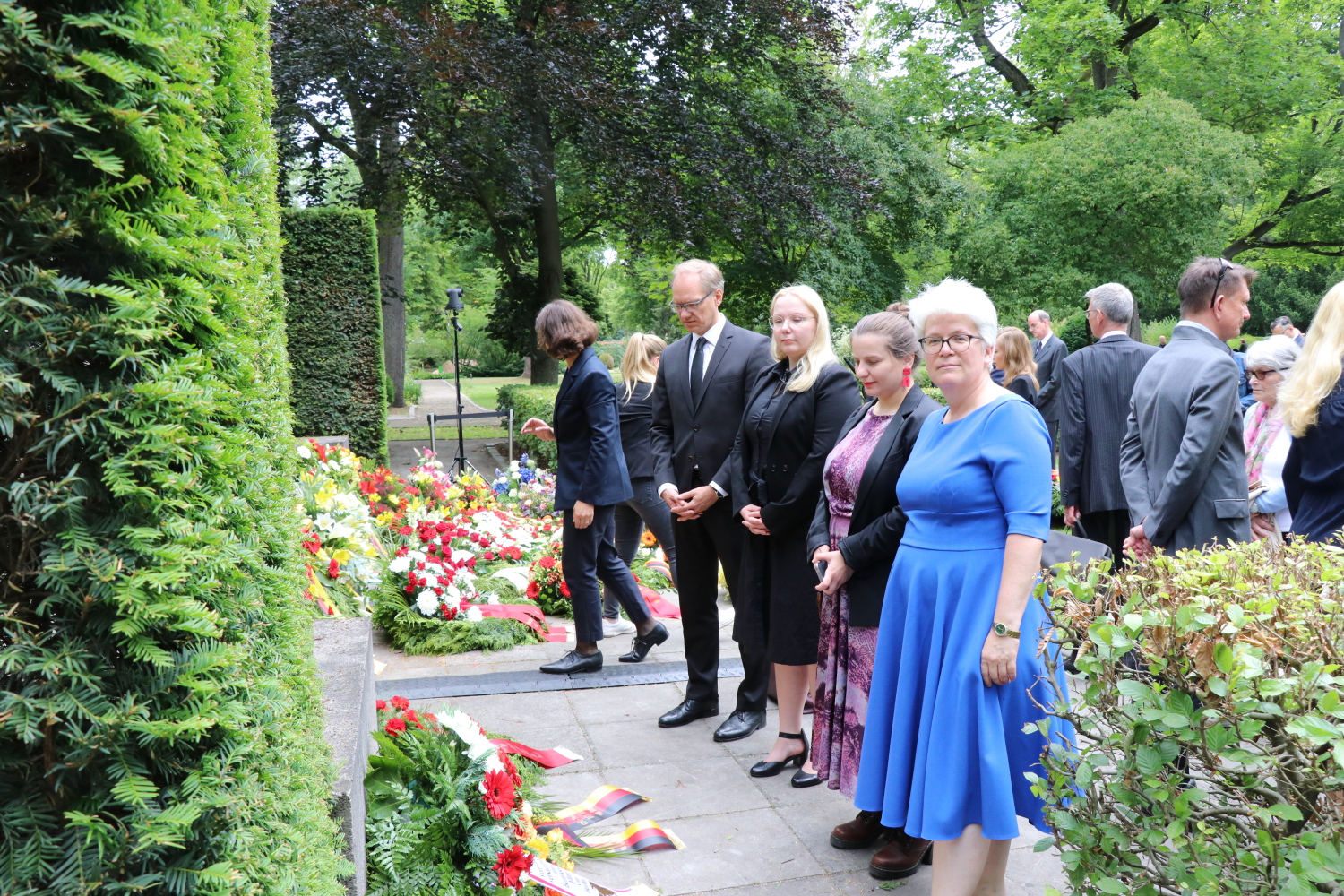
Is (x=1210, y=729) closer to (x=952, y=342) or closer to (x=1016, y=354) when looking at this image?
(x=952, y=342)

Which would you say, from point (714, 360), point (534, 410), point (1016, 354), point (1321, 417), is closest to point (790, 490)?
point (714, 360)

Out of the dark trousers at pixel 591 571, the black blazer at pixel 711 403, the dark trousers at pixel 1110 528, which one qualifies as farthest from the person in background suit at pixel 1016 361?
the dark trousers at pixel 591 571

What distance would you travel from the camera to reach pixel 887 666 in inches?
118

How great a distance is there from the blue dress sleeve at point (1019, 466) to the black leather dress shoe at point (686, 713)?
2442mm

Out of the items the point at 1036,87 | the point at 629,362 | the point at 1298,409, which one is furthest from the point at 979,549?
the point at 1036,87

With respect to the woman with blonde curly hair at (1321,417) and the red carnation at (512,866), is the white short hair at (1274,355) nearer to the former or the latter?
the woman with blonde curly hair at (1321,417)

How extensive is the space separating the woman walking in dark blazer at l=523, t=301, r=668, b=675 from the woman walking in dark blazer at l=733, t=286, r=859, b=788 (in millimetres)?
1222

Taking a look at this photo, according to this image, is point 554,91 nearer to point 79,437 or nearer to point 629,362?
point 629,362

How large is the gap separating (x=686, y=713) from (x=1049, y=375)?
17.2 feet

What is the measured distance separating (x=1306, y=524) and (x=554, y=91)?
38.4ft

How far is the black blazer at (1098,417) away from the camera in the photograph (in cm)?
559

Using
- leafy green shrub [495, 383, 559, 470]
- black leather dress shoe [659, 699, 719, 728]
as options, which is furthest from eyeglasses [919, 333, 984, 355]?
leafy green shrub [495, 383, 559, 470]

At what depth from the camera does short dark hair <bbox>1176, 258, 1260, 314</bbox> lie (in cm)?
409

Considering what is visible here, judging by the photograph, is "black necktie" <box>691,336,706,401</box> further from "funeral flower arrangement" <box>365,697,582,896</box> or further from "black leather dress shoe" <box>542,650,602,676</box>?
"funeral flower arrangement" <box>365,697,582,896</box>
